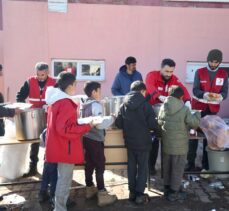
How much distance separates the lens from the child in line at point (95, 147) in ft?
12.9

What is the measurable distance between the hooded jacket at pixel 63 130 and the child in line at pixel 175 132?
1026 millimetres

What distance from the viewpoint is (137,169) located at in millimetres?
4215

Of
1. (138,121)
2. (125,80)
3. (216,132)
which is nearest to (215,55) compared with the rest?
(216,132)

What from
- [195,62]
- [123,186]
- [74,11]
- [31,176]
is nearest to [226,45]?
[195,62]

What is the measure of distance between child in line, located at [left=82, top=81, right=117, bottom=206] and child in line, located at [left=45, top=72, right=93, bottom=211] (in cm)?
33

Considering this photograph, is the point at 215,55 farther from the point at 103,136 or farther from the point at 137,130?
the point at 103,136

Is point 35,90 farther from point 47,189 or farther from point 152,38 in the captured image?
point 152,38

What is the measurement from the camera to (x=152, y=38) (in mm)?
7129

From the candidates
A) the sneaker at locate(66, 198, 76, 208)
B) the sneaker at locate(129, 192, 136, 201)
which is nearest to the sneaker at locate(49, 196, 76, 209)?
the sneaker at locate(66, 198, 76, 208)

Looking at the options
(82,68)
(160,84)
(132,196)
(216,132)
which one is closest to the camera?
(132,196)

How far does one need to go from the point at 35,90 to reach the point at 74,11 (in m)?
2.61

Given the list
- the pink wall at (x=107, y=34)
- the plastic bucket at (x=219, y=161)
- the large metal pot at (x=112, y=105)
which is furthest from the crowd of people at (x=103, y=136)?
the pink wall at (x=107, y=34)

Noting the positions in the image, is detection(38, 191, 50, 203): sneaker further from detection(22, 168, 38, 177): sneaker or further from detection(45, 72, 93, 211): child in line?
detection(22, 168, 38, 177): sneaker

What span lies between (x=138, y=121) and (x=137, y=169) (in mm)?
624
